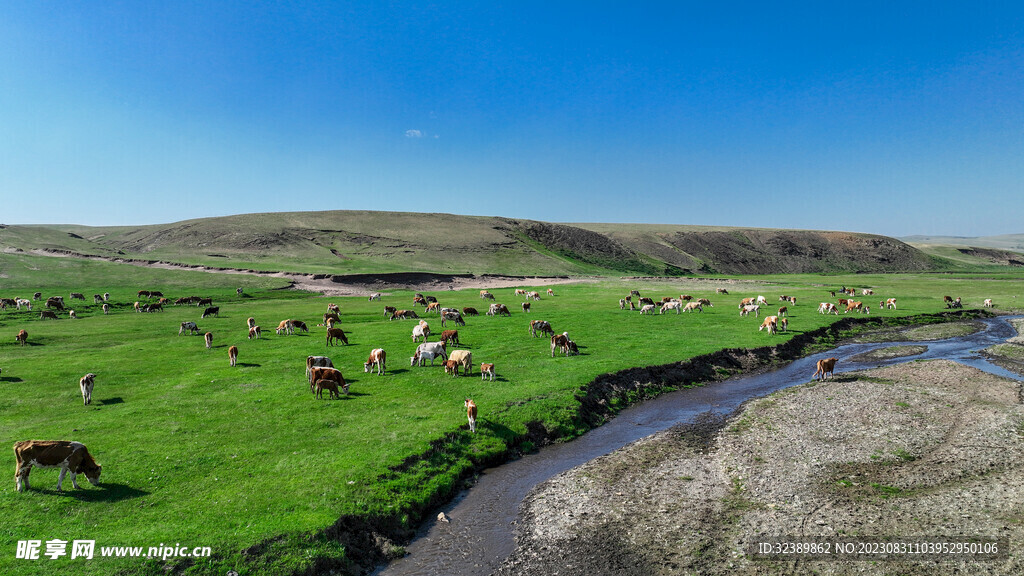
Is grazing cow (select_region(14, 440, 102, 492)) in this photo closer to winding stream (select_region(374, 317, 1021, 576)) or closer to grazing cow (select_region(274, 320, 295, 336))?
winding stream (select_region(374, 317, 1021, 576))

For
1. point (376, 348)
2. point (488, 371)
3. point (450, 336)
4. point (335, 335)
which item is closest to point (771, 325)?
point (450, 336)

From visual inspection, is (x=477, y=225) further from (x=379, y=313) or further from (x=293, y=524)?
(x=293, y=524)

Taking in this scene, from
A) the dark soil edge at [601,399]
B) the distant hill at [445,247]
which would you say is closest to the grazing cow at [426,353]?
the dark soil edge at [601,399]

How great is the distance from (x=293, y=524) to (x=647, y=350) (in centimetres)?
2601

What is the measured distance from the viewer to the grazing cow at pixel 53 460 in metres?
13.4

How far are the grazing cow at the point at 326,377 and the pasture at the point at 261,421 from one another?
638mm

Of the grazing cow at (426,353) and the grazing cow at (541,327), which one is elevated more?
the grazing cow at (541,327)

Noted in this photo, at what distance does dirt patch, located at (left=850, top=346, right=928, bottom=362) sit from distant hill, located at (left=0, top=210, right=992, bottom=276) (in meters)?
81.7

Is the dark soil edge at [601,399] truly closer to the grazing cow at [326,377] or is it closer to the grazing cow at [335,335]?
the grazing cow at [326,377]

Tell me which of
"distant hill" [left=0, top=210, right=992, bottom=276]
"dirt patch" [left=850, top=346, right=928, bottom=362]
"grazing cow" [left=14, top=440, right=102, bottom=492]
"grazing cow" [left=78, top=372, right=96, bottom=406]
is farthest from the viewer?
"distant hill" [left=0, top=210, right=992, bottom=276]

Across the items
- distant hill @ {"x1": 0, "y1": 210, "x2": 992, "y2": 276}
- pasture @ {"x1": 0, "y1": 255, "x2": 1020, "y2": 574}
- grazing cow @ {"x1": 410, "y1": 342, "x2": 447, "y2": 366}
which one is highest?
distant hill @ {"x1": 0, "y1": 210, "x2": 992, "y2": 276}

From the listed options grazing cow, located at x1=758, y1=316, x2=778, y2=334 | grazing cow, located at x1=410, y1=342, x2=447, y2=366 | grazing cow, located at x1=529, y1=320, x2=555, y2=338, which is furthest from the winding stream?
grazing cow, located at x1=529, y1=320, x2=555, y2=338

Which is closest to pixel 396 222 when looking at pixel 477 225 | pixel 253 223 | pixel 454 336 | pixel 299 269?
pixel 477 225

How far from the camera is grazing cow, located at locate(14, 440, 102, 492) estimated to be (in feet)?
43.9
